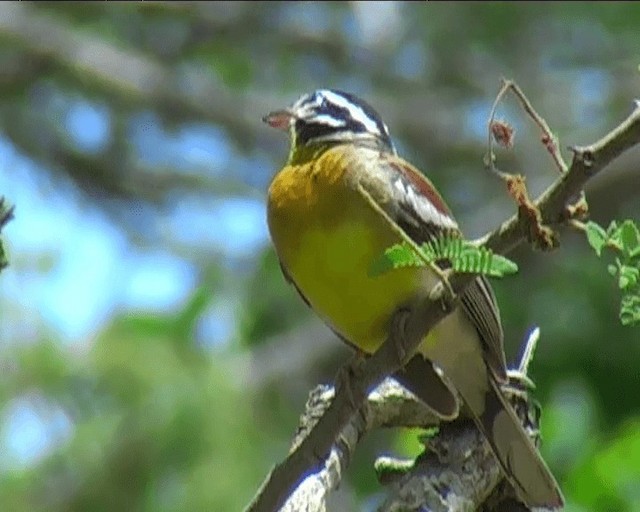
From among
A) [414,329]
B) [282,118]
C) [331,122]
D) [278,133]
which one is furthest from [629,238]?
[278,133]

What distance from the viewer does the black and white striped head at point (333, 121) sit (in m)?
3.71

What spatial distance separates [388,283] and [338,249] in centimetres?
16

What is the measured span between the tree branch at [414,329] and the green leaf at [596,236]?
0.08 metres

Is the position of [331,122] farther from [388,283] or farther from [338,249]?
[388,283]

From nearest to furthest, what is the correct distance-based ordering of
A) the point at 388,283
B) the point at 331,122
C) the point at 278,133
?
the point at 388,283
the point at 331,122
the point at 278,133

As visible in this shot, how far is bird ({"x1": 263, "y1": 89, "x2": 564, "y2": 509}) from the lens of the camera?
3033mm

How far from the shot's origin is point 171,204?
974 centimetres

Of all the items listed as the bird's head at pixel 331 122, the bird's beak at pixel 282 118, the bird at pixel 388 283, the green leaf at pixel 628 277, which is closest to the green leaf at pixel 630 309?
the green leaf at pixel 628 277

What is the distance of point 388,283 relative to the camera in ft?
10.1

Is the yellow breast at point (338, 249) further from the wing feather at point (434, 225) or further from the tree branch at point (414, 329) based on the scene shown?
the tree branch at point (414, 329)

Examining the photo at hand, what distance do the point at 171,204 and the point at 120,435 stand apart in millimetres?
4937

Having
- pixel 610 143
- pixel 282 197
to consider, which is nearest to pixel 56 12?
pixel 282 197

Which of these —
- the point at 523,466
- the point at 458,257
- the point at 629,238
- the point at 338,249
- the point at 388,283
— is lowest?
the point at 523,466

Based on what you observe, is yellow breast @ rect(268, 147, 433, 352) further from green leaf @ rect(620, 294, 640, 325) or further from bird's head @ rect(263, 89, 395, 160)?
green leaf @ rect(620, 294, 640, 325)
